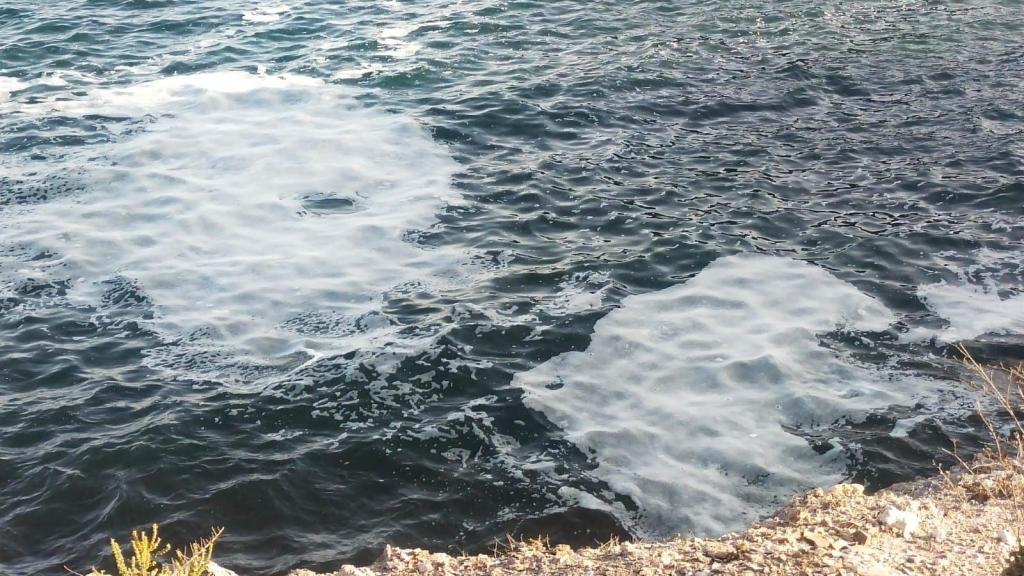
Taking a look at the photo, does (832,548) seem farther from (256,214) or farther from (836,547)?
(256,214)

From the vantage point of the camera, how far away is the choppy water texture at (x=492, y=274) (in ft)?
22.6

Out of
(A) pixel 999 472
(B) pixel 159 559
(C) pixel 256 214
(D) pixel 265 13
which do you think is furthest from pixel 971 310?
(D) pixel 265 13

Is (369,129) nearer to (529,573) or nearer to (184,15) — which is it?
(184,15)

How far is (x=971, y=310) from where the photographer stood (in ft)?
28.7

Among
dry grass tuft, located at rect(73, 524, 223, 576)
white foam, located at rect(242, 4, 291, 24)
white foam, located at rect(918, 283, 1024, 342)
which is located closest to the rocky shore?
dry grass tuft, located at rect(73, 524, 223, 576)

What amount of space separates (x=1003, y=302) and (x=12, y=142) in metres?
11.9

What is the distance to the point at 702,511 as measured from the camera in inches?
260

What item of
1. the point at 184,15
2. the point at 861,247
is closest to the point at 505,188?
the point at 861,247

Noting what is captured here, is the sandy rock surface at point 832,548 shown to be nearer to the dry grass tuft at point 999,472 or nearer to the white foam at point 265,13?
the dry grass tuft at point 999,472

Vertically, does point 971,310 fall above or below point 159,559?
above

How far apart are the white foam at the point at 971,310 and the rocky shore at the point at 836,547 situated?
249cm

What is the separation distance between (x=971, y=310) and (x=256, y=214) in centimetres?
753

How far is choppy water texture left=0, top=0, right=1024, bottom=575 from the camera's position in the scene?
22.6 feet

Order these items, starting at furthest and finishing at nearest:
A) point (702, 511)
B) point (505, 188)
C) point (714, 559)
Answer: point (505, 188), point (702, 511), point (714, 559)
